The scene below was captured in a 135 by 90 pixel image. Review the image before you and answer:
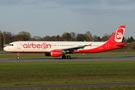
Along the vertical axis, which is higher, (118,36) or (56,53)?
(118,36)

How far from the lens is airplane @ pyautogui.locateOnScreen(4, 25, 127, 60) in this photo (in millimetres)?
57094

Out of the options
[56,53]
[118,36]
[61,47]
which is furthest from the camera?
[118,36]

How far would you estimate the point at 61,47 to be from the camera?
5950 cm

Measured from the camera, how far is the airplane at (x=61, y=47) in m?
57.1
